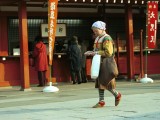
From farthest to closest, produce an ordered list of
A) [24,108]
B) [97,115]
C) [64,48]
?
[64,48]
[24,108]
[97,115]

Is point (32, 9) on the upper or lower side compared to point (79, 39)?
upper

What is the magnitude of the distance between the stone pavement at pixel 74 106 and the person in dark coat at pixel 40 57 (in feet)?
7.11

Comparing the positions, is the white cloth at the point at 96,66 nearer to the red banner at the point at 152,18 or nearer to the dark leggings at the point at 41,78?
the dark leggings at the point at 41,78

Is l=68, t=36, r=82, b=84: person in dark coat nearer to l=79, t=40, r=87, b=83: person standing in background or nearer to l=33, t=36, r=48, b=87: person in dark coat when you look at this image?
l=79, t=40, r=87, b=83: person standing in background

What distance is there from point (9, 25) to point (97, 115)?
9.09 m

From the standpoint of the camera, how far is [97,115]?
9203 mm

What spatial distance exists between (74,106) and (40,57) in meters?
6.29

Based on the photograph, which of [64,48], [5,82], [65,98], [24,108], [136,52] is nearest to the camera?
[24,108]

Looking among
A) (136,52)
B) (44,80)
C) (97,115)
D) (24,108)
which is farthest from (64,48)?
(97,115)

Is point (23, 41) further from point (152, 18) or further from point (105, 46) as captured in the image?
point (105, 46)

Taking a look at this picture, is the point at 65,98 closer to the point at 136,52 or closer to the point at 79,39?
the point at 79,39

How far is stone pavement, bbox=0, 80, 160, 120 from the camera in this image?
9.16 meters

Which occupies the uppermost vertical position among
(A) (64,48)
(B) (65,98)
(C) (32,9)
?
(C) (32,9)

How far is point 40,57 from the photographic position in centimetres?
1688
